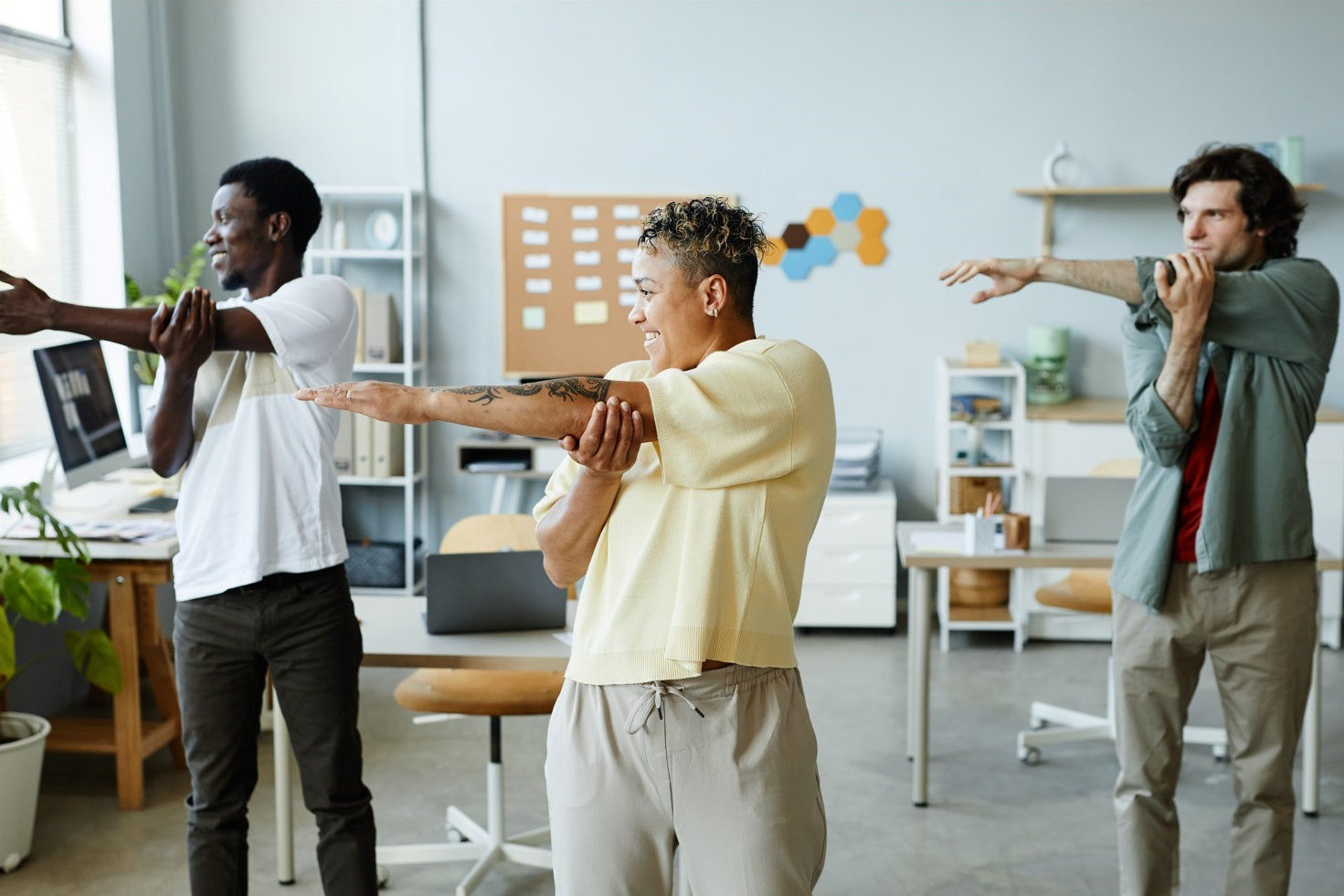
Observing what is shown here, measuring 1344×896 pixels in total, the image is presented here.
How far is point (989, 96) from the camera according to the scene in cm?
553

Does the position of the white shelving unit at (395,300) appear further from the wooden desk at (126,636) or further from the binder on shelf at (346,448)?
the wooden desk at (126,636)

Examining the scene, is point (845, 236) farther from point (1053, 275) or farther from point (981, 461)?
point (1053, 275)

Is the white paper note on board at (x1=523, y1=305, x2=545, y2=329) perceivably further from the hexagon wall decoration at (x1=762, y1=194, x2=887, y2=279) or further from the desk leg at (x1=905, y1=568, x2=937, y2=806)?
the desk leg at (x1=905, y1=568, x2=937, y2=806)

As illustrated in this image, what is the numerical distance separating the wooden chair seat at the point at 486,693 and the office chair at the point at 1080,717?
1.61 m

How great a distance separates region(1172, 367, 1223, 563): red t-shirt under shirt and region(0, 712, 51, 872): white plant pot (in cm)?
274

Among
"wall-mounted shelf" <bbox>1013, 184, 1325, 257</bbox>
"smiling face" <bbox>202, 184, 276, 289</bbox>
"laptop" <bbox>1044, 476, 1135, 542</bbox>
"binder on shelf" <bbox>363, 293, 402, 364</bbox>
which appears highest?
"wall-mounted shelf" <bbox>1013, 184, 1325, 257</bbox>

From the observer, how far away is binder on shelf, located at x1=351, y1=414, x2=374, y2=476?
560cm

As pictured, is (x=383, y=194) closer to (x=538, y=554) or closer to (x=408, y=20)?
(x=408, y=20)

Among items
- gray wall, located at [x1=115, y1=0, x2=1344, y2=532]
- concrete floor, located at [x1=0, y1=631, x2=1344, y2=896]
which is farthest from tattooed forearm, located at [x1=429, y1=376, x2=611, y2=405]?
gray wall, located at [x1=115, y1=0, x2=1344, y2=532]

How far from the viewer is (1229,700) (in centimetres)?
254

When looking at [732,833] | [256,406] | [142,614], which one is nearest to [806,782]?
[732,833]

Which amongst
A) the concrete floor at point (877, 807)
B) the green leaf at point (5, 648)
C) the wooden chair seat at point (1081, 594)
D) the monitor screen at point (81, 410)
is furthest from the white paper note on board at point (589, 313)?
the green leaf at point (5, 648)

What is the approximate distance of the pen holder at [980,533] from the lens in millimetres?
3533

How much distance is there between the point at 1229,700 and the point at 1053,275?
922 mm
